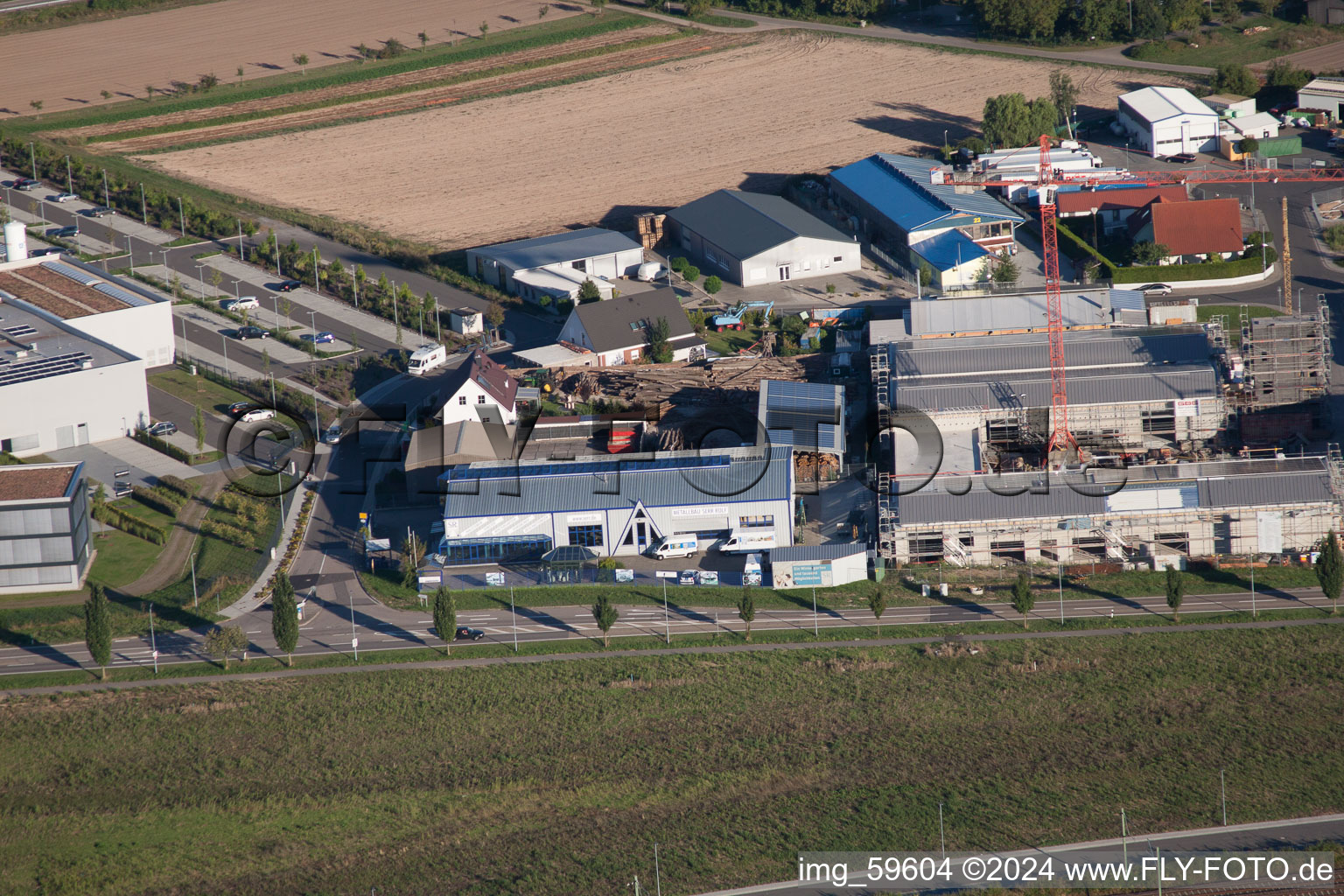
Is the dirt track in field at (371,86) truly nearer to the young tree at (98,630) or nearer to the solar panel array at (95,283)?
the solar panel array at (95,283)

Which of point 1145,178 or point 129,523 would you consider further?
point 1145,178

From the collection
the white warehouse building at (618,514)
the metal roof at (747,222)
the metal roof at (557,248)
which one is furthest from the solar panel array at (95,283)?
the metal roof at (747,222)

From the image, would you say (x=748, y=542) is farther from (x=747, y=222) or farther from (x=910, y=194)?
(x=910, y=194)

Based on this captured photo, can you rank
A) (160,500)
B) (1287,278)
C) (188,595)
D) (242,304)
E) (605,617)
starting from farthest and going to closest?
(242,304) → (1287,278) → (160,500) → (188,595) → (605,617)

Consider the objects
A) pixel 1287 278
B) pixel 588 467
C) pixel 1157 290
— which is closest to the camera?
pixel 588 467

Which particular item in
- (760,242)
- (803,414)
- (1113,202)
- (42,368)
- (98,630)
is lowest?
(98,630)

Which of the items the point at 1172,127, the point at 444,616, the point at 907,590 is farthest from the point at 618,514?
the point at 1172,127
